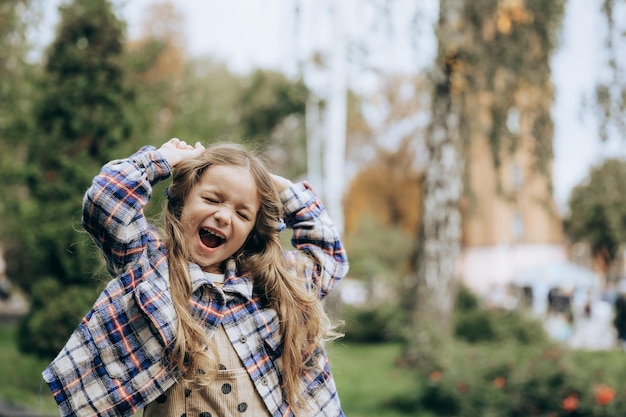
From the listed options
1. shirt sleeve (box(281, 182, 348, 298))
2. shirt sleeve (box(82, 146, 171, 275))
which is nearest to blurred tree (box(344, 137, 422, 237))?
shirt sleeve (box(281, 182, 348, 298))

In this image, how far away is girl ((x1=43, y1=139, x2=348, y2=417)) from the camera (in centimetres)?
195

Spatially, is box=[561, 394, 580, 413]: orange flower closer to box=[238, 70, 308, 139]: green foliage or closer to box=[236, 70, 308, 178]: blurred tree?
box=[236, 70, 308, 178]: blurred tree

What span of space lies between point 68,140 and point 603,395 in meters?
5.89

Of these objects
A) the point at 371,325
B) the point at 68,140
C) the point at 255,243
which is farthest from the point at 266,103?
the point at 255,243

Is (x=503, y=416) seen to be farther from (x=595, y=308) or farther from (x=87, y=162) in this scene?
(x=595, y=308)

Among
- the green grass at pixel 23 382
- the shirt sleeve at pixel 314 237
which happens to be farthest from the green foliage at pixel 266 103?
the shirt sleeve at pixel 314 237

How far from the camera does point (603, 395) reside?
Result: 20.3ft

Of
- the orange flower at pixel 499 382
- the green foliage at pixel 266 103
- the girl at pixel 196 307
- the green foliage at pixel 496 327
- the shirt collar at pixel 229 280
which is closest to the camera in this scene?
the girl at pixel 196 307

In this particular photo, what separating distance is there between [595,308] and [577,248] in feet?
68.9

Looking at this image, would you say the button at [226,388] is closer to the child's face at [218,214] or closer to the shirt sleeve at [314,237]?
the child's face at [218,214]

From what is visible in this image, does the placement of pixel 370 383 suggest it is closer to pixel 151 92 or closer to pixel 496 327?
pixel 496 327

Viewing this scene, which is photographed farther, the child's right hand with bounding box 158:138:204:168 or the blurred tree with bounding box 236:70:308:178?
the blurred tree with bounding box 236:70:308:178

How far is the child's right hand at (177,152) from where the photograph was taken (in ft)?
7.31

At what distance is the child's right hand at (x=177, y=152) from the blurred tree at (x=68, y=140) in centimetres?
542
